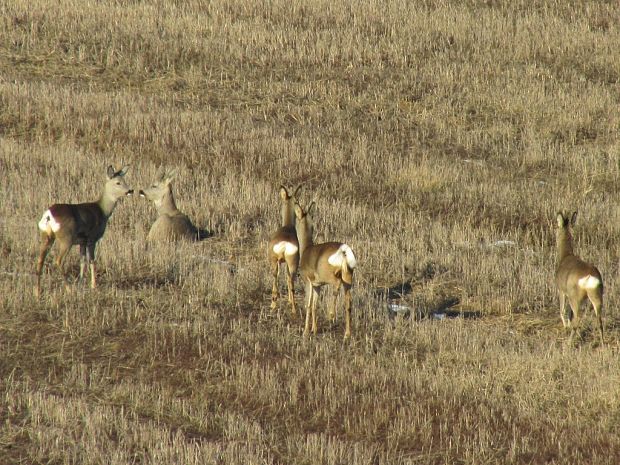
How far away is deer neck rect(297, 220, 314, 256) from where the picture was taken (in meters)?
11.2

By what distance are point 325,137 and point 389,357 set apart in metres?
10.2

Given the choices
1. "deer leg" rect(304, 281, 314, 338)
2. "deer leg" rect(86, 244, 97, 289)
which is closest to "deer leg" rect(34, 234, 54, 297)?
"deer leg" rect(86, 244, 97, 289)

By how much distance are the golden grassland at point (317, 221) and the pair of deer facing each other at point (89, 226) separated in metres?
0.36

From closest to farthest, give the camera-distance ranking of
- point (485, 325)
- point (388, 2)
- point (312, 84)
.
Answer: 1. point (485, 325)
2. point (312, 84)
3. point (388, 2)

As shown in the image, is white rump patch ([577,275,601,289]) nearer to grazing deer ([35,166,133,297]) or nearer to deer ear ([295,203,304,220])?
deer ear ([295,203,304,220])

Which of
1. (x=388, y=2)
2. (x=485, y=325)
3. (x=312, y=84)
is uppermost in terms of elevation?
(x=388, y=2)

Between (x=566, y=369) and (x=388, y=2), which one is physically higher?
(x=388, y=2)

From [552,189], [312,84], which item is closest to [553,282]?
[552,189]

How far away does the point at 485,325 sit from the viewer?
11.6 meters

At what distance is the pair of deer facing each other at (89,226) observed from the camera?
10.9 metres

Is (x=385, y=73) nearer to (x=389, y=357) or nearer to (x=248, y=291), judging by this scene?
(x=248, y=291)

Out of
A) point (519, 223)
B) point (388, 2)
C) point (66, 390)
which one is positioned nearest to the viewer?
point (66, 390)

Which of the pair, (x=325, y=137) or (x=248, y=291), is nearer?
(x=248, y=291)

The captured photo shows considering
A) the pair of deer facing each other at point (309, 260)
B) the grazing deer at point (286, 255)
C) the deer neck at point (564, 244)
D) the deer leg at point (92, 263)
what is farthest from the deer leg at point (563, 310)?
the deer leg at point (92, 263)
